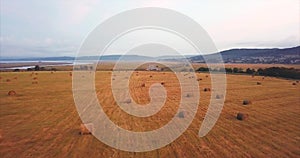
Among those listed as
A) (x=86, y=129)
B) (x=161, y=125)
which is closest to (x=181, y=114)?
(x=161, y=125)

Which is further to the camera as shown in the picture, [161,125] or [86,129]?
[161,125]

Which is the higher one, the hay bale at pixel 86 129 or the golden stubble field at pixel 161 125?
the hay bale at pixel 86 129

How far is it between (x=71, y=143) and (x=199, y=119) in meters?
9.92

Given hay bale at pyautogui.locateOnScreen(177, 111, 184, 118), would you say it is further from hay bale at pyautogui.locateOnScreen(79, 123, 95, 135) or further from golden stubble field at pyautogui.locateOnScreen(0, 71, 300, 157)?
hay bale at pyautogui.locateOnScreen(79, 123, 95, 135)

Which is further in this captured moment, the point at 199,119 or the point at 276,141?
the point at 199,119

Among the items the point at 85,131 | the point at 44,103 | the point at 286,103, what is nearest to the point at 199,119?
the point at 85,131

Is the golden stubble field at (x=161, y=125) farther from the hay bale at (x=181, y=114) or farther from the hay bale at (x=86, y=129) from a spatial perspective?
the hay bale at (x=181, y=114)

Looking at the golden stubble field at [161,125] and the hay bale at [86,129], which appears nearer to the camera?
the golden stubble field at [161,125]

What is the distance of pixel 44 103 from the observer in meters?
30.4

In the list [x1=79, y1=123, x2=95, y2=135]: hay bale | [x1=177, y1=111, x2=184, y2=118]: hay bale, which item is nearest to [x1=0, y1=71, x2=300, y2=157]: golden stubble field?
[x1=79, y1=123, x2=95, y2=135]: hay bale

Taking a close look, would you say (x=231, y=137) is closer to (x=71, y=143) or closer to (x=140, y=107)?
(x=71, y=143)

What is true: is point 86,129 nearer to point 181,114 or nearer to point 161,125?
point 161,125

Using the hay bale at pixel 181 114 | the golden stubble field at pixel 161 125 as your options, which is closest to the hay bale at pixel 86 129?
the golden stubble field at pixel 161 125

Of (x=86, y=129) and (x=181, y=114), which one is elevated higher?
(x=86, y=129)
